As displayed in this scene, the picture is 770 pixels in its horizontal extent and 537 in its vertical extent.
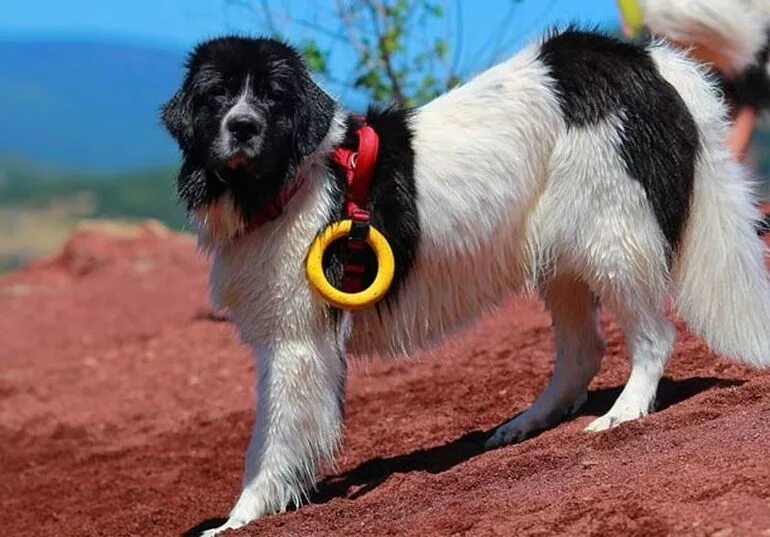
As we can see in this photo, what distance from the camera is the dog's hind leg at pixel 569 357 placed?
618 cm

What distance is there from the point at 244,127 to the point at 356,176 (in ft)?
1.84

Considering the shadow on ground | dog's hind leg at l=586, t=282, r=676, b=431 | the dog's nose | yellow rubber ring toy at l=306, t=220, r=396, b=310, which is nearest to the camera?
the dog's nose

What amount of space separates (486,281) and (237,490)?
171 centimetres

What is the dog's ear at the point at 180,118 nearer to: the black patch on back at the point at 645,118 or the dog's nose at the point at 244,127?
the dog's nose at the point at 244,127

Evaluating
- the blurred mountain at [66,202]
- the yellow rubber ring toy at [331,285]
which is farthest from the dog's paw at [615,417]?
the blurred mountain at [66,202]

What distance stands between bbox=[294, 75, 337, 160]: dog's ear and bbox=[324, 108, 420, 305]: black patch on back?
6.4 inches

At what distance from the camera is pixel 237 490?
21.9 ft

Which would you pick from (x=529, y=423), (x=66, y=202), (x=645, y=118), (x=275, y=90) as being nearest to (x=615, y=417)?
(x=529, y=423)

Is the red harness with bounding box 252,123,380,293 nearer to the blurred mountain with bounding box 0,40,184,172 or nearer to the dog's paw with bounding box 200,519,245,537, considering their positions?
the dog's paw with bounding box 200,519,245,537

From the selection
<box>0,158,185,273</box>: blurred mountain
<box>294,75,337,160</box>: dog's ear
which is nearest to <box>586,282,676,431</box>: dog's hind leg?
<box>294,75,337,160</box>: dog's ear

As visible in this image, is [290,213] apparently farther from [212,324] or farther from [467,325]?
[212,324]

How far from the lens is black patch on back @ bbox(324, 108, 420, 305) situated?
552cm

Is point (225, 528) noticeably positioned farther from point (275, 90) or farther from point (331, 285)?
point (275, 90)

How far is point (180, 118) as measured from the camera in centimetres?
540
